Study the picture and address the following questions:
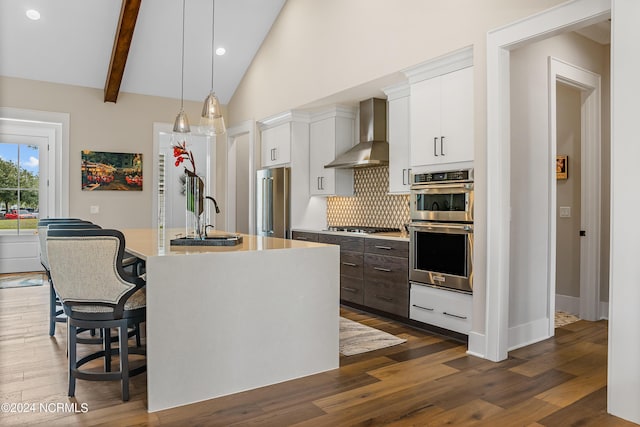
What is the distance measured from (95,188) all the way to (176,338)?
4.92 meters

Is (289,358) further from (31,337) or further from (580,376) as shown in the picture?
(31,337)

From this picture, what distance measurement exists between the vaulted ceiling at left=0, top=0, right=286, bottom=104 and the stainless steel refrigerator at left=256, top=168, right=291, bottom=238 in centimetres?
188

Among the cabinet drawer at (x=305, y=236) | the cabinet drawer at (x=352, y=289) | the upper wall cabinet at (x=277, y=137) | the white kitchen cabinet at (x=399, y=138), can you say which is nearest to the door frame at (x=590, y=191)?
the white kitchen cabinet at (x=399, y=138)

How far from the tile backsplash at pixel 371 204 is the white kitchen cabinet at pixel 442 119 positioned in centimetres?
108

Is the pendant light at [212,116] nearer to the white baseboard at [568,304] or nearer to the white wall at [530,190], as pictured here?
the white wall at [530,190]

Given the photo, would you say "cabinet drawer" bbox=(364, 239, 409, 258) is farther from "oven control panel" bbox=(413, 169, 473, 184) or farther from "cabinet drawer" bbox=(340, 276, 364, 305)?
"oven control panel" bbox=(413, 169, 473, 184)

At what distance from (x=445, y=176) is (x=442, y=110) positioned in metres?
0.54

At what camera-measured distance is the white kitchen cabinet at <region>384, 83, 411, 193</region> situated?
172 inches

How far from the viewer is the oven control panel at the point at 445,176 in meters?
3.55

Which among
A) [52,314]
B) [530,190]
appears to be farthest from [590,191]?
[52,314]

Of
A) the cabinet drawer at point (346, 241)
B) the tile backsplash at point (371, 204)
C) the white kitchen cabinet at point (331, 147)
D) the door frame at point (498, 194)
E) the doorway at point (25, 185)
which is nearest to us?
the door frame at point (498, 194)

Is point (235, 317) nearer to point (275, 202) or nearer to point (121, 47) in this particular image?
point (275, 202)

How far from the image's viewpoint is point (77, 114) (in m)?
6.48

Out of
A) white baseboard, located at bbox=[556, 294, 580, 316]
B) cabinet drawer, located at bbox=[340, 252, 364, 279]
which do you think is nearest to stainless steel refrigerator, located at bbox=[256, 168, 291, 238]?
cabinet drawer, located at bbox=[340, 252, 364, 279]
